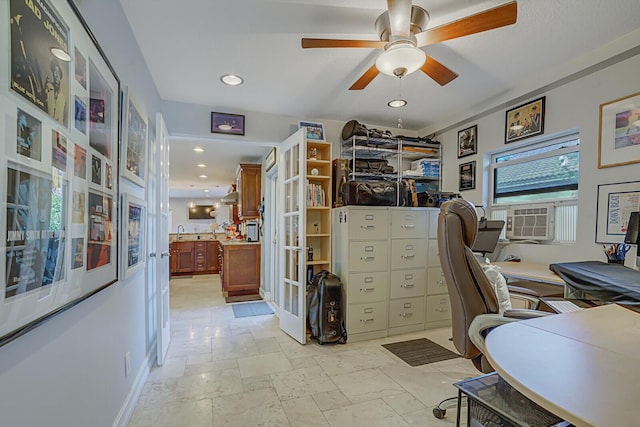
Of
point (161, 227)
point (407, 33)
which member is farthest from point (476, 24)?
point (161, 227)

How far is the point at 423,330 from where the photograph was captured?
3.30 metres

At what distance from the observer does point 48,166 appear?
0.90 meters

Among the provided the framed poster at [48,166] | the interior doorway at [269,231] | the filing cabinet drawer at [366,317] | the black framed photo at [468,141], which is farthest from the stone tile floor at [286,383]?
the black framed photo at [468,141]

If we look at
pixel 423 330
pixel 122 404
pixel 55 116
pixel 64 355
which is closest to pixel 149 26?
pixel 55 116

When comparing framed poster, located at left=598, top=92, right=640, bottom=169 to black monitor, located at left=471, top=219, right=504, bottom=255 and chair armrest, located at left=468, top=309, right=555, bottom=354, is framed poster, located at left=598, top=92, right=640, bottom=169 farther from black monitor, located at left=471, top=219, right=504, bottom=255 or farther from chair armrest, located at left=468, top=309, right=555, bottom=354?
chair armrest, located at left=468, top=309, right=555, bottom=354

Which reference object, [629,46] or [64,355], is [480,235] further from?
[64,355]

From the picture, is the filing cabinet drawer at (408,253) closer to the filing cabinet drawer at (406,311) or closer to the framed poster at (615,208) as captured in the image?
the filing cabinet drawer at (406,311)

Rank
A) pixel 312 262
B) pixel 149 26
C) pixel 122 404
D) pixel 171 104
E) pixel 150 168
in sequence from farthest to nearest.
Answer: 1. pixel 312 262
2. pixel 171 104
3. pixel 150 168
4. pixel 149 26
5. pixel 122 404

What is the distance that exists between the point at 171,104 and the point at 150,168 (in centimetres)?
98

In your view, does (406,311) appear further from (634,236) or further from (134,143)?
(134,143)

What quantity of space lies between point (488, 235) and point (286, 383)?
2.38m

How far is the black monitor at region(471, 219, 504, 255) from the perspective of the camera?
9.89ft

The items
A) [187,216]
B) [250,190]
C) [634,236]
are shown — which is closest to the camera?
[634,236]

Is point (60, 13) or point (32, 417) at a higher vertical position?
point (60, 13)
